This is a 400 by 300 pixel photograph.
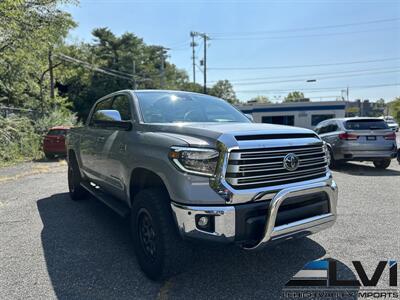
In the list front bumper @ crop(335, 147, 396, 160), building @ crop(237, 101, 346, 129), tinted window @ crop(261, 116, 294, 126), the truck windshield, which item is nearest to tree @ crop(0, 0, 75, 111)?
the truck windshield

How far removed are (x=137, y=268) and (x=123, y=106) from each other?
2109 millimetres

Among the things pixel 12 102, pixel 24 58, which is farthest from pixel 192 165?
pixel 12 102

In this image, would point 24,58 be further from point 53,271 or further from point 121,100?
point 53,271

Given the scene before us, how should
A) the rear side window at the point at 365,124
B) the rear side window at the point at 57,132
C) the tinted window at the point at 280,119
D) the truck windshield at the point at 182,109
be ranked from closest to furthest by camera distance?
the truck windshield at the point at 182,109
the rear side window at the point at 365,124
the rear side window at the point at 57,132
the tinted window at the point at 280,119

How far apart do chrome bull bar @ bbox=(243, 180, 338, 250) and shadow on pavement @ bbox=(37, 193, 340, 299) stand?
0.47 meters

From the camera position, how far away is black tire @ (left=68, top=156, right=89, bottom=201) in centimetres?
601

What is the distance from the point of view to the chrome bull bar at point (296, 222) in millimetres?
2645

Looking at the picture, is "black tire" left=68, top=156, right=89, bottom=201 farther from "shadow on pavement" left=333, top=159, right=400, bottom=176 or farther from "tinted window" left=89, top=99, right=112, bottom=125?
"shadow on pavement" left=333, top=159, right=400, bottom=176

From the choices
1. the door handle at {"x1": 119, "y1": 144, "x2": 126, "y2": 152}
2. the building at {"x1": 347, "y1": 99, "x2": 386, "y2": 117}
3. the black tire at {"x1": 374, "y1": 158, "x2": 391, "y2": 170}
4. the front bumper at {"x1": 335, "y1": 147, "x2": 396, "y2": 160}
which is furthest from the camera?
the building at {"x1": 347, "y1": 99, "x2": 386, "y2": 117}

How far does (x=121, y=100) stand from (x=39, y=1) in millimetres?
12868

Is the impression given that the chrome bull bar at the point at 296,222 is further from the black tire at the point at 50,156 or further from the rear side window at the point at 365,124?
the black tire at the point at 50,156

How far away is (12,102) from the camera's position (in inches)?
818

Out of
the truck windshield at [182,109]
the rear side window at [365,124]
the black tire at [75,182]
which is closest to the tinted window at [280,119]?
the rear side window at [365,124]

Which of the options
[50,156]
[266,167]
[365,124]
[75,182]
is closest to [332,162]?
[365,124]
